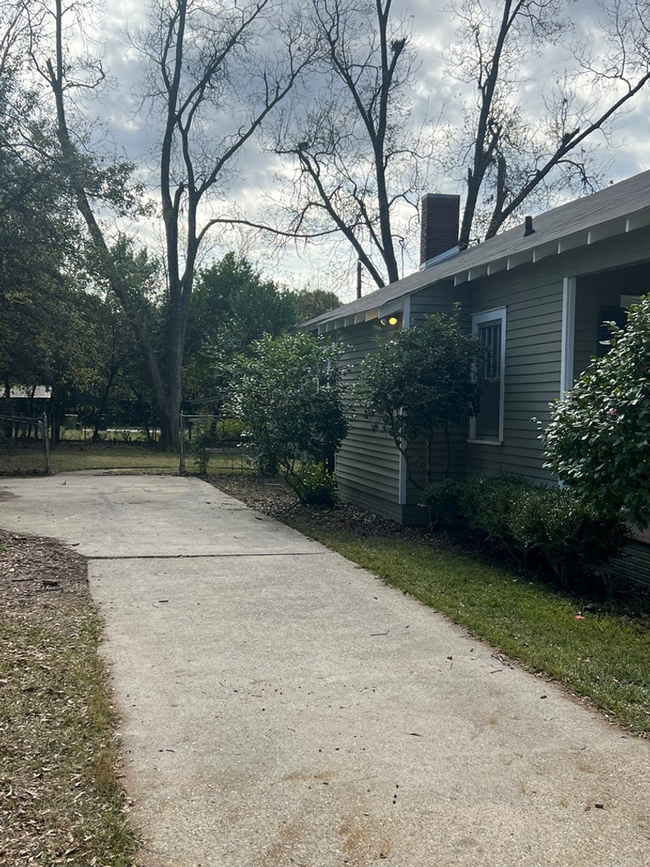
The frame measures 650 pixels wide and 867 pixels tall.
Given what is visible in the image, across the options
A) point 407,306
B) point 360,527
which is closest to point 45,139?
point 407,306

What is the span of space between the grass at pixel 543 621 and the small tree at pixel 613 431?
80 centimetres

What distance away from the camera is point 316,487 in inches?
456

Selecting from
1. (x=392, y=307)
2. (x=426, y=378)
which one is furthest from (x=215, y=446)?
(x=426, y=378)

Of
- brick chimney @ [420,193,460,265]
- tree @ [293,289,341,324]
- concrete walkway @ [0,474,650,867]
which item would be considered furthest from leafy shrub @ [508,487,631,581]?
tree @ [293,289,341,324]

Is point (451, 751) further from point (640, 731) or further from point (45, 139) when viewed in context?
point (45, 139)

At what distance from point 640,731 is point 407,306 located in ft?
23.1

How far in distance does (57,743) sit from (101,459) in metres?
18.9

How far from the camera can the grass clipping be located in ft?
8.43

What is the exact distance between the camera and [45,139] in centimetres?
1678

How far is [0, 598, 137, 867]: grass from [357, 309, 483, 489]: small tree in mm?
5018

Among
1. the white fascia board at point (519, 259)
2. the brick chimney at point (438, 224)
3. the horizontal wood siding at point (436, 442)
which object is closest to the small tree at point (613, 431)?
the white fascia board at point (519, 259)

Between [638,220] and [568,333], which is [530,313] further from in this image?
[638,220]

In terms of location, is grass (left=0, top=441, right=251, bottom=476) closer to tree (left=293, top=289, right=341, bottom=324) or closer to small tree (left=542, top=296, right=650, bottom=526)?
small tree (left=542, top=296, right=650, bottom=526)

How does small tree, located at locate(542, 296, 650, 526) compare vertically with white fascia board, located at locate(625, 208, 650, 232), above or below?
below
